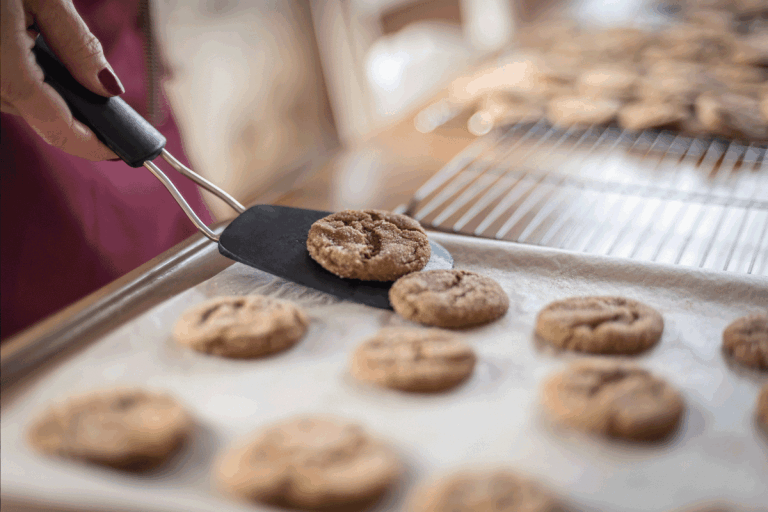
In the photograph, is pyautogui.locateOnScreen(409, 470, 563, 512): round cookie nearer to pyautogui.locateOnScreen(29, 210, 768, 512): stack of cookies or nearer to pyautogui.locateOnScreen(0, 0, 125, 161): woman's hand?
pyautogui.locateOnScreen(29, 210, 768, 512): stack of cookies

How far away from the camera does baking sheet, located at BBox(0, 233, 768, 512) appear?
1.95 ft

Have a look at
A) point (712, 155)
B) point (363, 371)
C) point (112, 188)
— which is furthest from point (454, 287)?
point (712, 155)

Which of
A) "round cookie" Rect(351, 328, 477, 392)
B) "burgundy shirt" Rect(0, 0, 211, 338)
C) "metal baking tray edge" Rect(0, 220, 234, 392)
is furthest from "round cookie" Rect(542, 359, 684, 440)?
"burgundy shirt" Rect(0, 0, 211, 338)

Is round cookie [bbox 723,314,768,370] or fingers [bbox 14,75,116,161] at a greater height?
fingers [bbox 14,75,116,161]

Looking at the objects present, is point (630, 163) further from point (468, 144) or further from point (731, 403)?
point (731, 403)

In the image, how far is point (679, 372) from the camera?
759mm

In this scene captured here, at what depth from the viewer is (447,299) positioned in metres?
0.87

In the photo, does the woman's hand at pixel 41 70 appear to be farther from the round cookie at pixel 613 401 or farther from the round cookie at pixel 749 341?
the round cookie at pixel 749 341

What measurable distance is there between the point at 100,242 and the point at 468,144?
3.49ft

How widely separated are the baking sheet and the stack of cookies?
0.02 m

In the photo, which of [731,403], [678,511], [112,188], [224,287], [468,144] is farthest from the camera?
[468,144]

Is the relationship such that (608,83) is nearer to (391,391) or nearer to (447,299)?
(447,299)

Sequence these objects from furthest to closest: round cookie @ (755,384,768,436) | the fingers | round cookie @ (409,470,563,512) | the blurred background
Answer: the blurred background → the fingers → round cookie @ (755,384,768,436) → round cookie @ (409,470,563,512)

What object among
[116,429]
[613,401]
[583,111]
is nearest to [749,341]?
[613,401]
